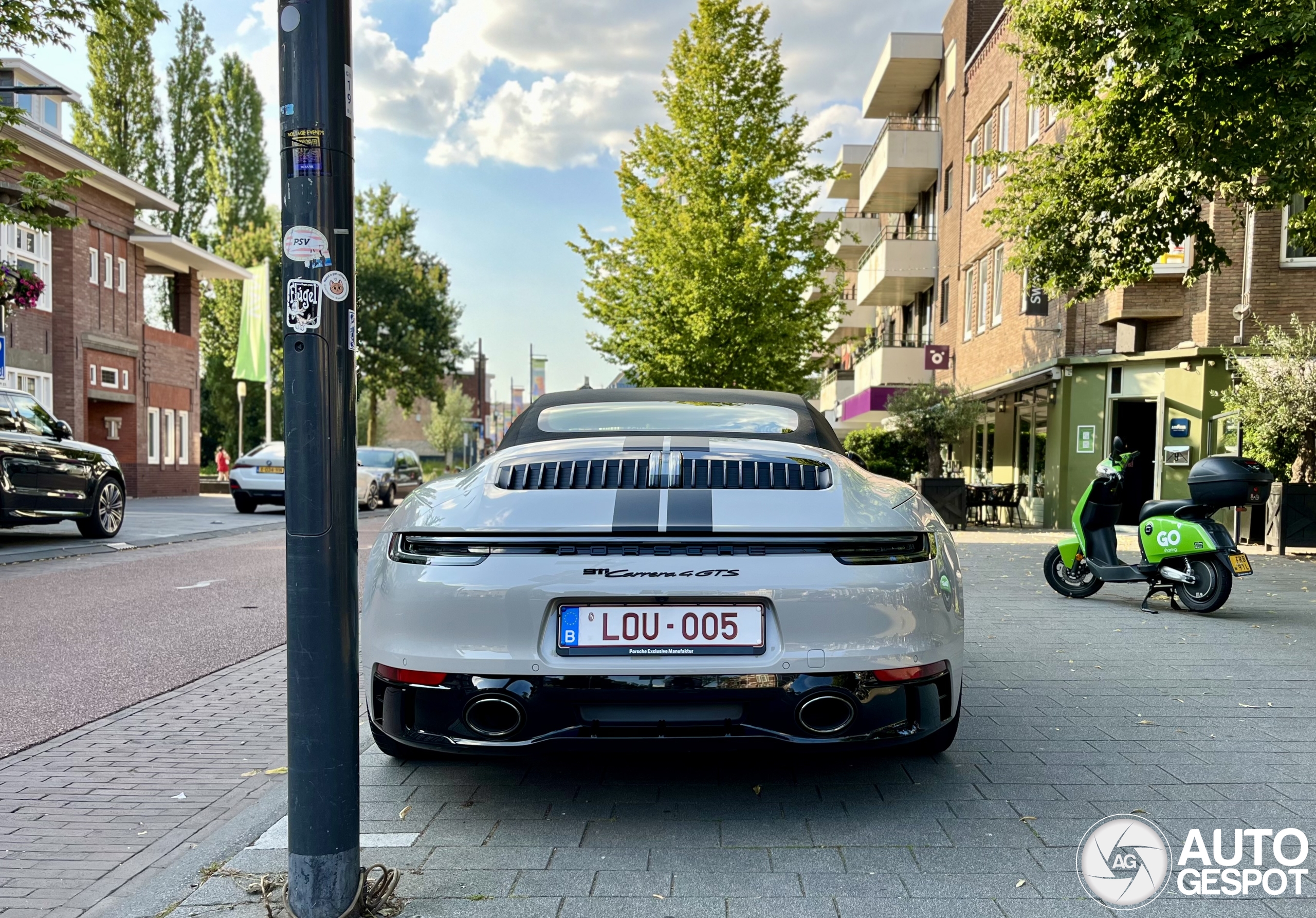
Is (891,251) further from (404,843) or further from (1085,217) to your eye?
(404,843)

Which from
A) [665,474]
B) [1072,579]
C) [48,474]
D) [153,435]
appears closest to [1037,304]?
[1072,579]

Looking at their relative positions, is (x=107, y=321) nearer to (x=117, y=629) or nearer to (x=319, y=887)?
(x=117, y=629)

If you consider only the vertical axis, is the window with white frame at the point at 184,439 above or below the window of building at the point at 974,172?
below

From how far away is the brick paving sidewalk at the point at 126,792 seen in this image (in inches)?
110

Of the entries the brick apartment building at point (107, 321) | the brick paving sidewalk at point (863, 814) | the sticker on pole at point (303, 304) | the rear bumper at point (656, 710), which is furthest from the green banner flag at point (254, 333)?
the sticker on pole at point (303, 304)

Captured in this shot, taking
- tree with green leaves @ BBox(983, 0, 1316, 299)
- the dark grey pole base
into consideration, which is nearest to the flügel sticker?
the dark grey pole base

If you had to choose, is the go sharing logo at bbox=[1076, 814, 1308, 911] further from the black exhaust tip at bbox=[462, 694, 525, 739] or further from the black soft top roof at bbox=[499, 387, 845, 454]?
the black soft top roof at bbox=[499, 387, 845, 454]

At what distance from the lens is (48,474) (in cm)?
1190

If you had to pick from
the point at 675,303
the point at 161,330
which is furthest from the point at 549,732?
the point at 161,330

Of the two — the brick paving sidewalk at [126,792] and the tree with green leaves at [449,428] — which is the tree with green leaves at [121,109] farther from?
the brick paving sidewalk at [126,792]

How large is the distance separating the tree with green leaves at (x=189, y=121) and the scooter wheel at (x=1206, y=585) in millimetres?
47946

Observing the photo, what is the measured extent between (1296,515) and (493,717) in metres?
12.9

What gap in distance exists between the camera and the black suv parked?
37.3ft

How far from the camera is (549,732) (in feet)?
9.41
